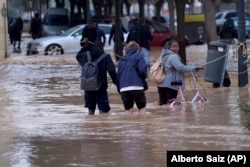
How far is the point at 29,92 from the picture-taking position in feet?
66.6

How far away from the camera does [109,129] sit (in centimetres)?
1316

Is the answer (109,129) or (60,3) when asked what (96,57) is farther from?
(60,3)

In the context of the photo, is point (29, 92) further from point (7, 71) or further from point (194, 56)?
point (194, 56)

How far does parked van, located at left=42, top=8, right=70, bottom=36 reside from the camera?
5138cm

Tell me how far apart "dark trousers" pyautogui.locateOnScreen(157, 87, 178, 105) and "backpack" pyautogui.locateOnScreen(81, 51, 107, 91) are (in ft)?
6.56

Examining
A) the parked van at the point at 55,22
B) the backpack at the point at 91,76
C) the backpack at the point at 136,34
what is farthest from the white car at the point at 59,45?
the backpack at the point at 91,76

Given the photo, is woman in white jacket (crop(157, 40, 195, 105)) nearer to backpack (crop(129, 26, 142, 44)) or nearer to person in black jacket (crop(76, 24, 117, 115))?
person in black jacket (crop(76, 24, 117, 115))

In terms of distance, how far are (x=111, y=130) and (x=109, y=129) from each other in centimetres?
13

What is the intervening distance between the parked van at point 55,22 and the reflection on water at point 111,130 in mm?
31627

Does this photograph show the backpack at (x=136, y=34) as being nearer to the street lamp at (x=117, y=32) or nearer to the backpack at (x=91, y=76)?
the street lamp at (x=117, y=32)

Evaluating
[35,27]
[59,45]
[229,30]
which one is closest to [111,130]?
[59,45]

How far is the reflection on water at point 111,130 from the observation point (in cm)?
1081

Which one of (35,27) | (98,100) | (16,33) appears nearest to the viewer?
(98,100)

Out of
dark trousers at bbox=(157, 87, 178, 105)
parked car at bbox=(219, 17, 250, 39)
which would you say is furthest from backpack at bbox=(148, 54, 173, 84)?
parked car at bbox=(219, 17, 250, 39)
